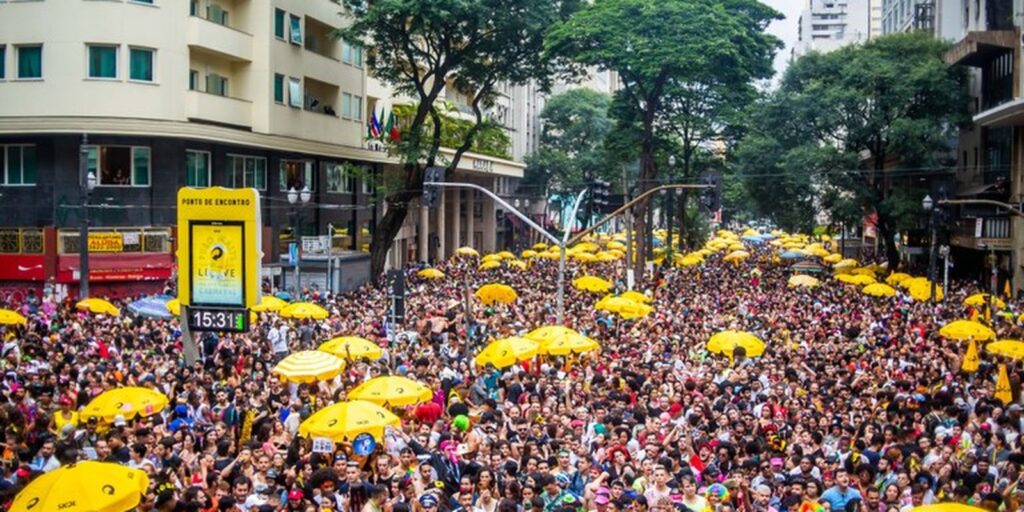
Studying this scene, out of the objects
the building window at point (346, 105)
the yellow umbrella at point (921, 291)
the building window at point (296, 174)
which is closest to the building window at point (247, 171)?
the building window at point (296, 174)

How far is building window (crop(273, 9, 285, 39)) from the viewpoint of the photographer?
4556 centimetres

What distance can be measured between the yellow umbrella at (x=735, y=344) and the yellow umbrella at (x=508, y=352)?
3.68 m

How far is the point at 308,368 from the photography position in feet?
59.0

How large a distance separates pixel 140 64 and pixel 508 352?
78.1 feet

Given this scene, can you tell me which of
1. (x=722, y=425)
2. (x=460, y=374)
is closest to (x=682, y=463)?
(x=722, y=425)

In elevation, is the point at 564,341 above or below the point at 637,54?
below

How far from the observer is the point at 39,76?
38.6 m

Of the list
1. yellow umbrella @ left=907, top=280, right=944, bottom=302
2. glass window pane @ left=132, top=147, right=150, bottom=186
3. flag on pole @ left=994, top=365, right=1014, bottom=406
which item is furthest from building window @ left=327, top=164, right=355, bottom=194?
flag on pole @ left=994, top=365, right=1014, bottom=406

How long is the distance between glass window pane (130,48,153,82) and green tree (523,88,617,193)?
49421 millimetres

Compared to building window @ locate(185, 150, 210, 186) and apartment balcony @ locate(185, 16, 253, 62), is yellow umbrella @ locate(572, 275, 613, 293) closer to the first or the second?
building window @ locate(185, 150, 210, 186)

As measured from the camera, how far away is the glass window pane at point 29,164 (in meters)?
39.5

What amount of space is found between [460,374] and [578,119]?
259 feet

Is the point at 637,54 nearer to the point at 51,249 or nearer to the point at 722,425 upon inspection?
the point at 51,249

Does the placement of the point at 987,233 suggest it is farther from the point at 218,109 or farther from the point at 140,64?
the point at 140,64
